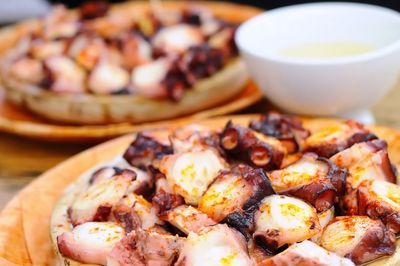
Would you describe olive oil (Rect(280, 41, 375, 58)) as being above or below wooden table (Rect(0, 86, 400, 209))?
above

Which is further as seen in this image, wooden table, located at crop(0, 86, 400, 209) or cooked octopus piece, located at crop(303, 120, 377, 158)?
wooden table, located at crop(0, 86, 400, 209)

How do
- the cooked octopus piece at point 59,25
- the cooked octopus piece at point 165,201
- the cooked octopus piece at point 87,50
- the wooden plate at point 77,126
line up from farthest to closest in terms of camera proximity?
the cooked octopus piece at point 59,25, the cooked octopus piece at point 87,50, the wooden plate at point 77,126, the cooked octopus piece at point 165,201

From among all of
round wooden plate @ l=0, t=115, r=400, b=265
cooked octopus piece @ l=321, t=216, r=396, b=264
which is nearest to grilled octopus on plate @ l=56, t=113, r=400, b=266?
cooked octopus piece @ l=321, t=216, r=396, b=264

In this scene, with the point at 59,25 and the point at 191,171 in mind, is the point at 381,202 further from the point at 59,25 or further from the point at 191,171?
the point at 59,25

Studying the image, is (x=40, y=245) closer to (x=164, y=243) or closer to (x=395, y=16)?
(x=164, y=243)

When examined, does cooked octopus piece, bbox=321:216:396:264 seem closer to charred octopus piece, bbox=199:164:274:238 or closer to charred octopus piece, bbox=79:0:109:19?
charred octopus piece, bbox=199:164:274:238

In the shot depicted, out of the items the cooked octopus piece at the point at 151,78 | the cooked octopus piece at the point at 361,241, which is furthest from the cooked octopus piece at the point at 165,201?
the cooked octopus piece at the point at 151,78

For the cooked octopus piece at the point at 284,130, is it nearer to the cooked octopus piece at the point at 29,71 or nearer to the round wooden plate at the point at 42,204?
the round wooden plate at the point at 42,204

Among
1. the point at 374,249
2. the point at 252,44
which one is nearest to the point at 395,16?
the point at 252,44
